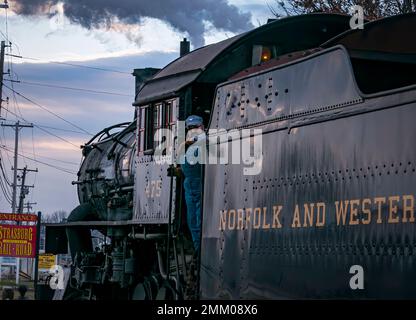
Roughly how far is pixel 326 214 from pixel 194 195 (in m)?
3.16

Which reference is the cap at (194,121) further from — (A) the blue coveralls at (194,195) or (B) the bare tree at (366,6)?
(B) the bare tree at (366,6)

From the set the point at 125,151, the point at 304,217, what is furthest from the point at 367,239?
the point at 125,151

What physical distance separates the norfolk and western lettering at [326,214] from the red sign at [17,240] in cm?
2344

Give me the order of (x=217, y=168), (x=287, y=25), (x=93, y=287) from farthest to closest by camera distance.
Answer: (x=93, y=287), (x=287, y=25), (x=217, y=168)

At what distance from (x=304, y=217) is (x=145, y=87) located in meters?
5.11

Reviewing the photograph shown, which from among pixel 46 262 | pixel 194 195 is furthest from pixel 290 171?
pixel 46 262

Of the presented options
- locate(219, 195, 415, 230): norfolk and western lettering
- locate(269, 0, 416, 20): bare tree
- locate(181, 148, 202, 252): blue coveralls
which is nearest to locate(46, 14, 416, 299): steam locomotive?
locate(219, 195, 415, 230): norfolk and western lettering

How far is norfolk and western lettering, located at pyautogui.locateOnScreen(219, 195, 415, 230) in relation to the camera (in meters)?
6.84

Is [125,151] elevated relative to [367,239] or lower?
elevated

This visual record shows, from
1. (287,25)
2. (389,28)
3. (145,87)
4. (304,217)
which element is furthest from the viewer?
(145,87)

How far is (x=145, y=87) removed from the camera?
12.8 metres

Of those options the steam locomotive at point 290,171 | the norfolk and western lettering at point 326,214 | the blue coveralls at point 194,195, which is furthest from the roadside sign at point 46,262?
the norfolk and western lettering at point 326,214

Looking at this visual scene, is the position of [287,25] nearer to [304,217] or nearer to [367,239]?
[304,217]

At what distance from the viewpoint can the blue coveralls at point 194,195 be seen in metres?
10.7
